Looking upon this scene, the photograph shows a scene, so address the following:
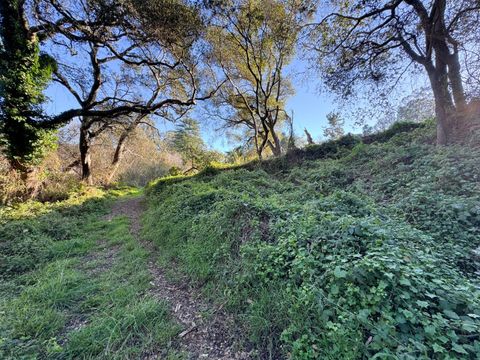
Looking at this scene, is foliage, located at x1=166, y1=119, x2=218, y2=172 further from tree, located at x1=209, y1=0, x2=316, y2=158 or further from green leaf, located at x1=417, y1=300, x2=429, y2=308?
green leaf, located at x1=417, y1=300, x2=429, y2=308

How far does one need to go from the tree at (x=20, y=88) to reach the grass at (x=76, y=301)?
14.6 ft

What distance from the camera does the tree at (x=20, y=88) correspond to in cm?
720

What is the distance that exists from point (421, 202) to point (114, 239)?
6418 millimetres

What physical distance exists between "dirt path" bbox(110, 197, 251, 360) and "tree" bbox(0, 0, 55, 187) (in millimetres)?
8498

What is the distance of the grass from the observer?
201cm

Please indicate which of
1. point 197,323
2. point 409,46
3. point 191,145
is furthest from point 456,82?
point 191,145

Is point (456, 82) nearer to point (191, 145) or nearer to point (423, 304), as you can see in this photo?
point (423, 304)

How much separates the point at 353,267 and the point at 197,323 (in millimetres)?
1831

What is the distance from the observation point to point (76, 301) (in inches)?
108

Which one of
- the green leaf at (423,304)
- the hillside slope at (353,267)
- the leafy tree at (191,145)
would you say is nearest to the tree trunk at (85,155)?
the leafy tree at (191,145)

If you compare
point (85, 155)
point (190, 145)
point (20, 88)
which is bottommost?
point (85, 155)

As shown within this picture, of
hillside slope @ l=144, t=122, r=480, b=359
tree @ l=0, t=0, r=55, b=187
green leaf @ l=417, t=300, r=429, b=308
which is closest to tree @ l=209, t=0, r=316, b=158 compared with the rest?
tree @ l=0, t=0, r=55, b=187

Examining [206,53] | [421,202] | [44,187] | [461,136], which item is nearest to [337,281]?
[421,202]

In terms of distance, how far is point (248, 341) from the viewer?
82.0 inches
